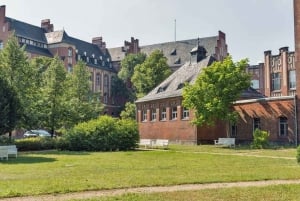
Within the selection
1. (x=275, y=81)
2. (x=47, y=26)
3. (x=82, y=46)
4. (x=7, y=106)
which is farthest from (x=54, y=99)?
(x=82, y=46)

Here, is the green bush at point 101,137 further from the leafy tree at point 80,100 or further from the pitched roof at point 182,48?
the pitched roof at point 182,48

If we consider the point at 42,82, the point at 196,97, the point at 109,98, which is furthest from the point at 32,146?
the point at 109,98

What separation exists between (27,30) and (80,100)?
36101mm

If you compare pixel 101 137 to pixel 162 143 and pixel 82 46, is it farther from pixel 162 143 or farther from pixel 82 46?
pixel 82 46

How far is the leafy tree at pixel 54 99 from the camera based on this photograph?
1581 inches

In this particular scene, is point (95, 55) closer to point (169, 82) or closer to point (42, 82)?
point (169, 82)

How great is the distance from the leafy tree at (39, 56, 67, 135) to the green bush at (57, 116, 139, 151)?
206 inches

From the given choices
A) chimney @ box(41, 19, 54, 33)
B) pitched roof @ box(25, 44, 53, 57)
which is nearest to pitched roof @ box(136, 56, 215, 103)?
pitched roof @ box(25, 44, 53, 57)

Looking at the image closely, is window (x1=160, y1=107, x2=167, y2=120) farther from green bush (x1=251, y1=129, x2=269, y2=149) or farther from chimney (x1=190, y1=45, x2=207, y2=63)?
green bush (x1=251, y1=129, x2=269, y2=149)

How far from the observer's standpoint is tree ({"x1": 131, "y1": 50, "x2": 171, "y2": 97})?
214 ft

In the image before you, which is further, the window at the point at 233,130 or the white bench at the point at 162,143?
the window at the point at 233,130

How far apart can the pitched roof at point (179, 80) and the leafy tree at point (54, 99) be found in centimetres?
1195

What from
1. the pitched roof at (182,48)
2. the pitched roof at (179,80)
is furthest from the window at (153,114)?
the pitched roof at (182,48)

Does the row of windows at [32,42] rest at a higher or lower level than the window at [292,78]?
higher
